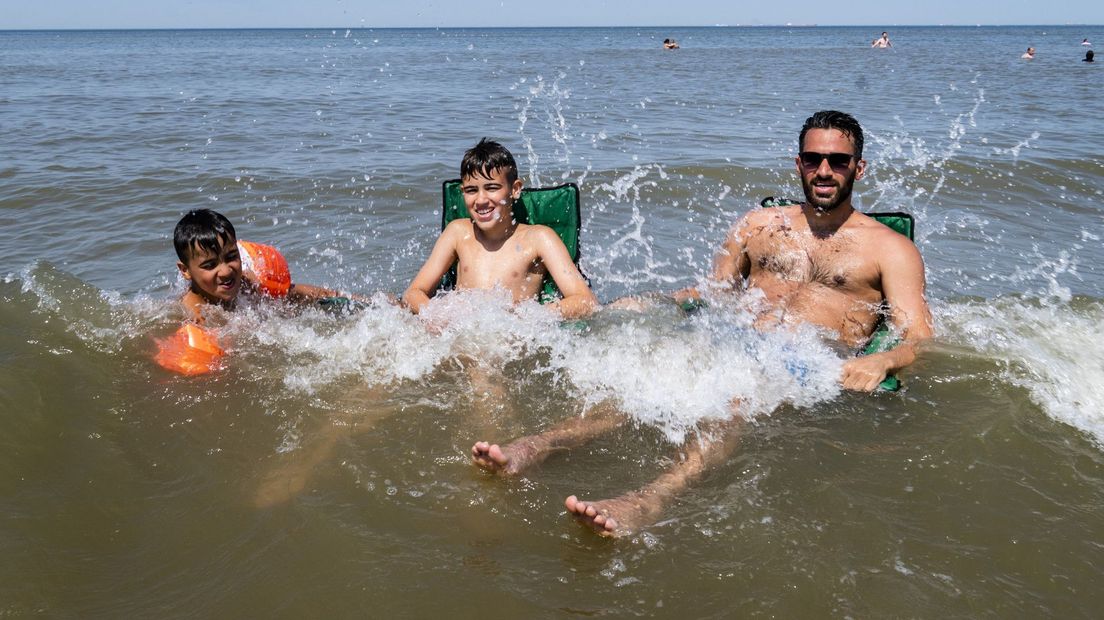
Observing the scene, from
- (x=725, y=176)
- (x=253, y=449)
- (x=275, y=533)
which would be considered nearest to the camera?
(x=275, y=533)

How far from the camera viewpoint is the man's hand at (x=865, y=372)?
3678 mm

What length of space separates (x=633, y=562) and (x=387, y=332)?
2323 millimetres

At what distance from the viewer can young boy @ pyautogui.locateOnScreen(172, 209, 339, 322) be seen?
177 inches

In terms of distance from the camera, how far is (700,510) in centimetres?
314

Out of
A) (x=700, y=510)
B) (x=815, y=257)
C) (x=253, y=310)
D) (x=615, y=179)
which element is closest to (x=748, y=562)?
(x=700, y=510)

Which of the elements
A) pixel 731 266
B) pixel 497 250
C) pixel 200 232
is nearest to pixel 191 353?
pixel 200 232

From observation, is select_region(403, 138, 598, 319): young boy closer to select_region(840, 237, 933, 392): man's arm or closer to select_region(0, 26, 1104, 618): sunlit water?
select_region(0, 26, 1104, 618): sunlit water

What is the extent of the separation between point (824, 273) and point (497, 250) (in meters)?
1.93

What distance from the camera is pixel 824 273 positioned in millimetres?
4418

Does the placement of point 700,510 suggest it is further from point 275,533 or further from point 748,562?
point 275,533

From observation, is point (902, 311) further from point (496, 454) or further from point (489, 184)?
point (489, 184)

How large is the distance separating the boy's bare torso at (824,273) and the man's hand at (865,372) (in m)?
0.56

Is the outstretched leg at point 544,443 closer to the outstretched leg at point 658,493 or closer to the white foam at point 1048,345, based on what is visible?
the outstretched leg at point 658,493

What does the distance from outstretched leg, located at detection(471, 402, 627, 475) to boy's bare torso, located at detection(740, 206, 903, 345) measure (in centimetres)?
121
